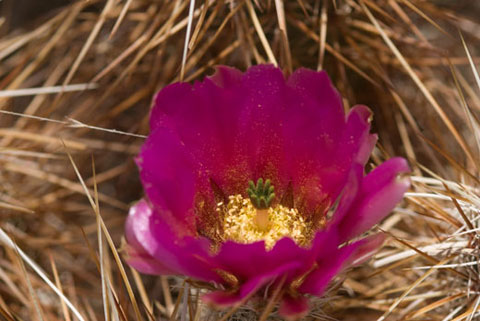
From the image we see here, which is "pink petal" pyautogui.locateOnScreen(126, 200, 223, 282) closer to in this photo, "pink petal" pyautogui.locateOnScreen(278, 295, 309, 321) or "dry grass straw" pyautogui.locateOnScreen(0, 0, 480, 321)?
"pink petal" pyautogui.locateOnScreen(278, 295, 309, 321)

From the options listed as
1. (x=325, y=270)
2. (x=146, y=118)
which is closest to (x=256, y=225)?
(x=325, y=270)

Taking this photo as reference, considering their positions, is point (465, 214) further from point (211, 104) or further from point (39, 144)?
point (39, 144)

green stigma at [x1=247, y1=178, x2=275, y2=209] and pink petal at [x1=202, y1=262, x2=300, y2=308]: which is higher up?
green stigma at [x1=247, y1=178, x2=275, y2=209]

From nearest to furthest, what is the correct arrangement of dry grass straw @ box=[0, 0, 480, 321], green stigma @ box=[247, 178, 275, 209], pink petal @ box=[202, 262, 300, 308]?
pink petal @ box=[202, 262, 300, 308] < green stigma @ box=[247, 178, 275, 209] < dry grass straw @ box=[0, 0, 480, 321]

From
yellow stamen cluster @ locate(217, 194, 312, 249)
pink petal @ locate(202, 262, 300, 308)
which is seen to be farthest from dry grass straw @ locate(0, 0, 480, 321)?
pink petal @ locate(202, 262, 300, 308)

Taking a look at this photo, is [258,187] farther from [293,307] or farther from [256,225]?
[293,307]

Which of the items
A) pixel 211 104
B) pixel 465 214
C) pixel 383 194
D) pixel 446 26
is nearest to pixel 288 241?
pixel 383 194

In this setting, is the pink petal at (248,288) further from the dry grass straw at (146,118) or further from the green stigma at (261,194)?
the dry grass straw at (146,118)
